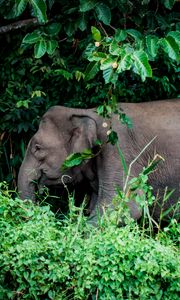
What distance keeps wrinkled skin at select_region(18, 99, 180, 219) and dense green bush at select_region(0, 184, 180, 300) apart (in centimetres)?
176

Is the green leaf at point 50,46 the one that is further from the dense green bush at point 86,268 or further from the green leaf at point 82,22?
the dense green bush at point 86,268

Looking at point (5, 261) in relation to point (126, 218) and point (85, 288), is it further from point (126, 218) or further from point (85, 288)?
point (126, 218)

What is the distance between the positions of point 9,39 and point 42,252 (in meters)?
3.97

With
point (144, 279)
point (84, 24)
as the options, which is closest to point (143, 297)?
point (144, 279)

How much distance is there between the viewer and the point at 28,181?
9320 millimetres

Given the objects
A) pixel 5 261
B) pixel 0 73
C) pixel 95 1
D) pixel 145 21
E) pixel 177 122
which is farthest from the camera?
pixel 0 73

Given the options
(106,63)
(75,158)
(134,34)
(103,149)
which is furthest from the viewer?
(103,149)

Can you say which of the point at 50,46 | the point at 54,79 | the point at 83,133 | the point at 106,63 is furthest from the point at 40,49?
the point at 54,79

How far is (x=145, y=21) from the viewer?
10.1 metres

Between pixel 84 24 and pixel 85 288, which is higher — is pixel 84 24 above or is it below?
above

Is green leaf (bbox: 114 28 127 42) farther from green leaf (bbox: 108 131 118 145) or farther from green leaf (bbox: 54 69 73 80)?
green leaf (bbox: 54 69 73 80)

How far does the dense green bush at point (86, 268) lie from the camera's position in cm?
717

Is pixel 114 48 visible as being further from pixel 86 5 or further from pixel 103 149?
pixel 103 149

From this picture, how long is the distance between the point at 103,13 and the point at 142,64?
83cm
